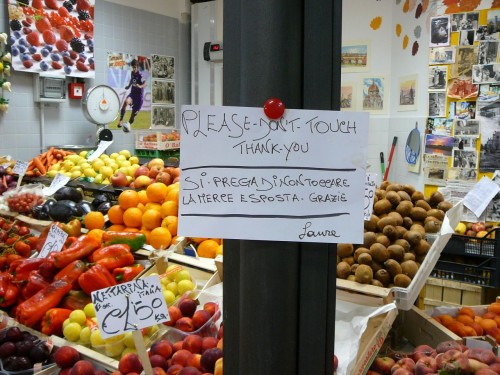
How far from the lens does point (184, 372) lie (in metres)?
1.38

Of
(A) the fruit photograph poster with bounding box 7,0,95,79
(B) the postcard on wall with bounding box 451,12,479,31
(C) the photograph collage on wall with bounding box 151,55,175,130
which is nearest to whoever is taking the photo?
(B) the postcard on wall with bounding box 451,12,479,31

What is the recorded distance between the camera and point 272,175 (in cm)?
79

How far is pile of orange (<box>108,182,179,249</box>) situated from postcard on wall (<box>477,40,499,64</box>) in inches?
109

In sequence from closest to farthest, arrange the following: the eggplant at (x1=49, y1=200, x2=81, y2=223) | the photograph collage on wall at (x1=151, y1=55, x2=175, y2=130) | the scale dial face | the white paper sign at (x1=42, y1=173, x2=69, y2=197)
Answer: the eggplant at (x1=49, y1=200, x2=81, y2=223), the white paper sign at (x1=42, y1=173, x2=69, y2=197), the scale dial face, the photograph collage on wall at (x1=151, y1=55, x2=175, y2=130)

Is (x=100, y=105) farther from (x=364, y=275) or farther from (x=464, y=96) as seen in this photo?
(x=364, y=275)

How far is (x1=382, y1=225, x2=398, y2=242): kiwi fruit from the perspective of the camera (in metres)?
1.97

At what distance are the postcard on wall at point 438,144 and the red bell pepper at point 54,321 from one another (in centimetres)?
350

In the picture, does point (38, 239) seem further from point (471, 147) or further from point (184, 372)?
point (471, 147)

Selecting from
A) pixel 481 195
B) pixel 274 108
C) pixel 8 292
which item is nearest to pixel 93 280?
pixel 8 292

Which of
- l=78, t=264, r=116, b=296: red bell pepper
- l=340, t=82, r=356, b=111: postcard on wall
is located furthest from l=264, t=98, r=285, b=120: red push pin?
l=340, t=82, r=356, b=111: postcard on wall

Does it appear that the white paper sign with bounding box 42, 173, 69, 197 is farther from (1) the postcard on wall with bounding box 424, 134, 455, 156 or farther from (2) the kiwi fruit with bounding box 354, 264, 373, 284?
(1) the postcard on wall with bounding box 424, 134, 455, 156

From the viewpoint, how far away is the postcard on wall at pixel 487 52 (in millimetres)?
3823

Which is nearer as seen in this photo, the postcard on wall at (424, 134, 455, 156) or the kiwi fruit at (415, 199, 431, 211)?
the kiwi fruit at (415, 199, 431, 211)

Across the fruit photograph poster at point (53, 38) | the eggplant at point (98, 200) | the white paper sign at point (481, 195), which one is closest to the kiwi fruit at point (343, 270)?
the eggplant at point (98, 200)
